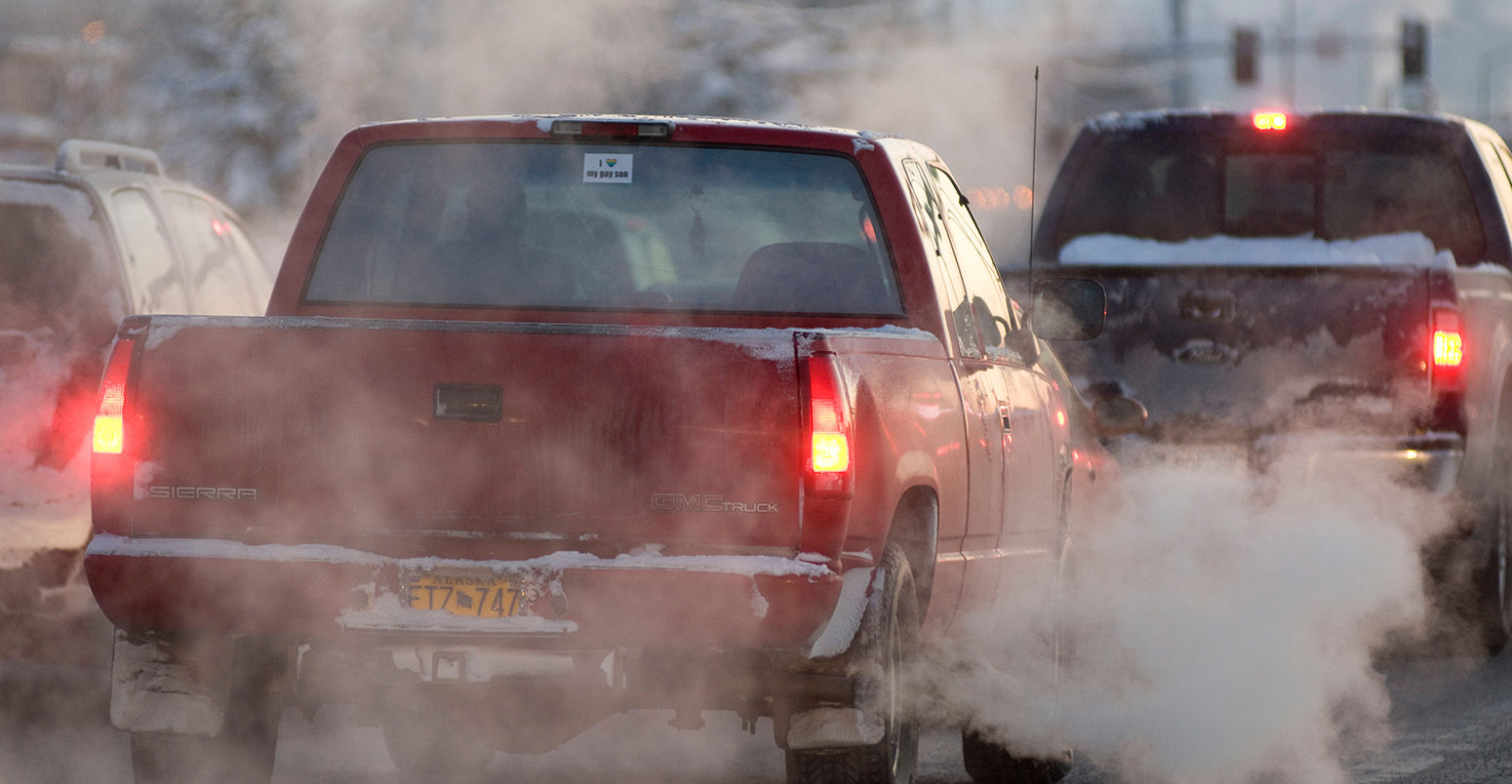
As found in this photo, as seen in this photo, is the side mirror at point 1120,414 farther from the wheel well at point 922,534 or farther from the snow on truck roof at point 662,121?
the wheel well at point 922,534

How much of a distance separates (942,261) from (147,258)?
2949 millimetres

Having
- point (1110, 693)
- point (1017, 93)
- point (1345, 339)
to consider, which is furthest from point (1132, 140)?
point (1017, 93)

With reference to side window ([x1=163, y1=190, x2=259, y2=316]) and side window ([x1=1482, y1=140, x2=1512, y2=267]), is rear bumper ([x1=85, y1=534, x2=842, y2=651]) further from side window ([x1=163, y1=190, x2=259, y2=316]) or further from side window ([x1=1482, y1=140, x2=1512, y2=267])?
side window ([x1=1482, y1=140, x2=1512, y2=267])

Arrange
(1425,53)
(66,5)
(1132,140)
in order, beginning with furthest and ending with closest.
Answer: (66,5)
(1425,53)
(1132,140)

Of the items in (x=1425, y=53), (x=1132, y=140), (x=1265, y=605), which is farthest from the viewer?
(x=1425, y=53)

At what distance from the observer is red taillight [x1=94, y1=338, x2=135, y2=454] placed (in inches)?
196

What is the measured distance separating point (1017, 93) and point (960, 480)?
5798 cm

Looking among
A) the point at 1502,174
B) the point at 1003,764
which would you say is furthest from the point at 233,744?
the point at 1502,174

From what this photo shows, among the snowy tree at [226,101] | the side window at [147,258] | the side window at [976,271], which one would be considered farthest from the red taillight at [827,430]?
the snowy tree at [226,101]

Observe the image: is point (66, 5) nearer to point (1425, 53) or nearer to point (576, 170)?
point (1425, 53)

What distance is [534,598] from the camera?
4.85 meters

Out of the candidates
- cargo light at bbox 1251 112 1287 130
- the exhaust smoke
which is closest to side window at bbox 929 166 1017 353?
the exhaust smoke

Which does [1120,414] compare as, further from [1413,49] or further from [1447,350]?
[1413,49]

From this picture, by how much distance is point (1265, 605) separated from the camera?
8898 millimetres
